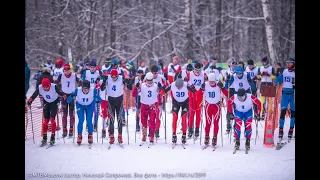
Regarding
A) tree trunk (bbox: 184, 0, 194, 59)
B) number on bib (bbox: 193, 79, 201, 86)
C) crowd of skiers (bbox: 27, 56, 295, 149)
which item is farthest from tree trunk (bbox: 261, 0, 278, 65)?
number on bib (bbox: 193, 79, 201, 86)

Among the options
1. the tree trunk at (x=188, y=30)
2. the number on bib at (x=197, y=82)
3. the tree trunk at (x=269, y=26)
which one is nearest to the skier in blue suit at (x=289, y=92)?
the number on bib at (x=197, y=82)

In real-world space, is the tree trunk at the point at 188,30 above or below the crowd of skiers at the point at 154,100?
above

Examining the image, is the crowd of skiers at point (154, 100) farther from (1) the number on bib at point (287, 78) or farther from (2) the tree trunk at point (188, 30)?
(2) the tree trunk at point (188, 30)

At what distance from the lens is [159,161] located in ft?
21.2

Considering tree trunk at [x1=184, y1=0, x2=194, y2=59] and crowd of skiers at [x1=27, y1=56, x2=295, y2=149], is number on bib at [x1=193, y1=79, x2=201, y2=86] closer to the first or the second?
crowd of skiers at [x1=27, y1=56, x2=295, y2=149]

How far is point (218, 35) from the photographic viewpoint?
1803 cm

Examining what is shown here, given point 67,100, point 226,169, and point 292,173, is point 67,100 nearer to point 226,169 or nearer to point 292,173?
point 226,169

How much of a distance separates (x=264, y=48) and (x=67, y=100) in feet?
55.1

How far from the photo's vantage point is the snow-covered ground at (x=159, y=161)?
228 inches

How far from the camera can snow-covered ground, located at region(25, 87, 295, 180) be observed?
5.80 meters

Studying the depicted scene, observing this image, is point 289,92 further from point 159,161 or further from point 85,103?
point 85,103
